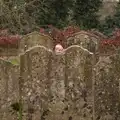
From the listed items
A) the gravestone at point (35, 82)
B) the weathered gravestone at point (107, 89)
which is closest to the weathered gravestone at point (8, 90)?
the gravestone at point (35, 82)

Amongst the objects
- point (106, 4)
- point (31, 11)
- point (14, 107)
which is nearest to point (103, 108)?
point (14, 107)

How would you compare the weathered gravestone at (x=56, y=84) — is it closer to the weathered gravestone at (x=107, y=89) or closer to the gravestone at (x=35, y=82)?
the gravestone at (x=35, y=82)

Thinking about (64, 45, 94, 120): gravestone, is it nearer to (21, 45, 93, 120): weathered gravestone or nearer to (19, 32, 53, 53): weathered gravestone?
(21, 45, 93, 120): weathered gravestone

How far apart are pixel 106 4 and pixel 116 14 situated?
282 cm

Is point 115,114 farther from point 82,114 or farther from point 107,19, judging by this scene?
point 107,19

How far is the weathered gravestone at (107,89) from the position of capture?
5.23 meters

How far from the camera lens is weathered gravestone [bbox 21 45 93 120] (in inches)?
200

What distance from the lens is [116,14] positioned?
24.4 m

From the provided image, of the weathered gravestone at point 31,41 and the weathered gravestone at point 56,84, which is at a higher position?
the weathered gravestone at point 31,41

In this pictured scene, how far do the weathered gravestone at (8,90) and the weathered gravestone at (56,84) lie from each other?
9 centimetres

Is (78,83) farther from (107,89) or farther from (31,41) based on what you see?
(31,41)

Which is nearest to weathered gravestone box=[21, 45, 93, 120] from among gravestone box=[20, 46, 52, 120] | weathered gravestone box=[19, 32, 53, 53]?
gravestone box=[20, 46, 52, 120]

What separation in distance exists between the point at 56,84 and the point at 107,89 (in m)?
0.65

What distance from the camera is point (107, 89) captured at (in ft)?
17.3
